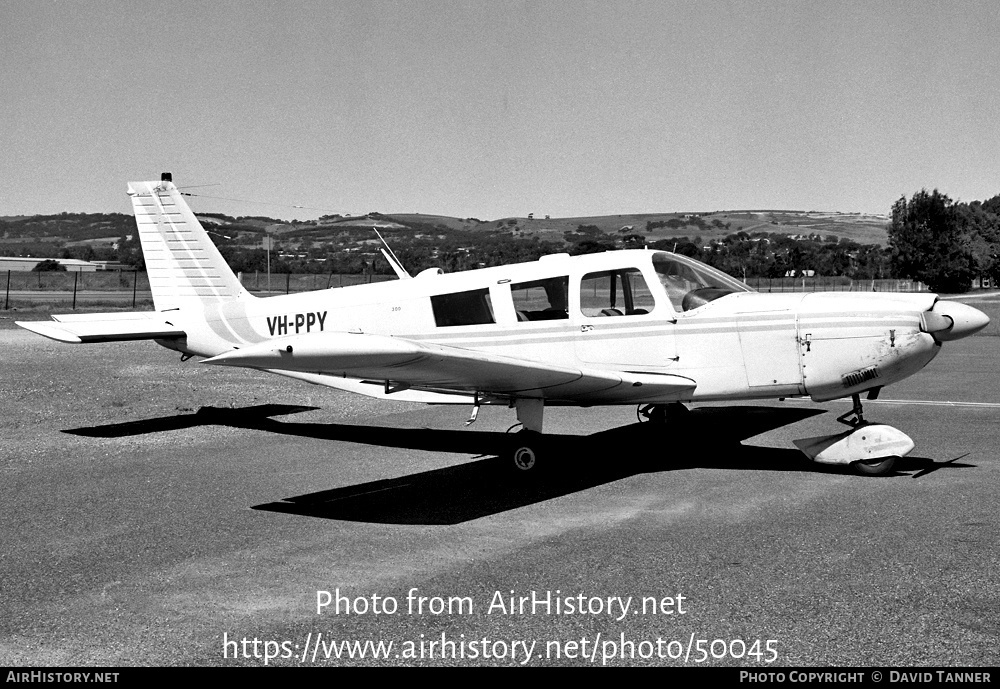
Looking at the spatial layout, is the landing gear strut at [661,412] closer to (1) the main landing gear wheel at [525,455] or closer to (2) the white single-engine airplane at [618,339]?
(2) the white single-engine airplane at [618,339]

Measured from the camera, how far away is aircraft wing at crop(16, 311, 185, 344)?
35.1 feet

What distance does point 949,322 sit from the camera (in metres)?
8.05

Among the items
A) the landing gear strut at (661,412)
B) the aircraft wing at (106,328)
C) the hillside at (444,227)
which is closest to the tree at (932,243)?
the hillside at (444,227)

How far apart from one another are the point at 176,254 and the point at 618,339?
614 centimetres

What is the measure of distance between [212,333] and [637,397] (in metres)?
5.64

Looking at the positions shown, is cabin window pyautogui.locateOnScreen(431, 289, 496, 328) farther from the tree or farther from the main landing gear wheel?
the tree

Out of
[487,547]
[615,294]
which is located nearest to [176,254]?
[615,294]

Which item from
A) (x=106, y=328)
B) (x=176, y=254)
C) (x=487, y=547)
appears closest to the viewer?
(x=487, y=547)

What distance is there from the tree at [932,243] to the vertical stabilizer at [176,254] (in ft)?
251

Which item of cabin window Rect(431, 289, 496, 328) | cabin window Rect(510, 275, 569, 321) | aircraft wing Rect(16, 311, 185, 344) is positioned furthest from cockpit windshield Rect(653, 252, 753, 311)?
aircraft wing Rect(16, 311, 185, 344)

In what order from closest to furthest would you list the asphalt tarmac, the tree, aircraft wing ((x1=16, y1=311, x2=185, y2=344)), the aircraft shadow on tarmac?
the asphalt tarmac
the aircraft shadow on tarmac
aircraft wing ((x1=16, y1=311, x2=185, y2=344))
the tree

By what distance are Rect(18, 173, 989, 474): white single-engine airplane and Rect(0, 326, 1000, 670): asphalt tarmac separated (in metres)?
0.77

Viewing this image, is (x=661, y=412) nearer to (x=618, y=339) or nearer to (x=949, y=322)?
(x=618, y=339)
